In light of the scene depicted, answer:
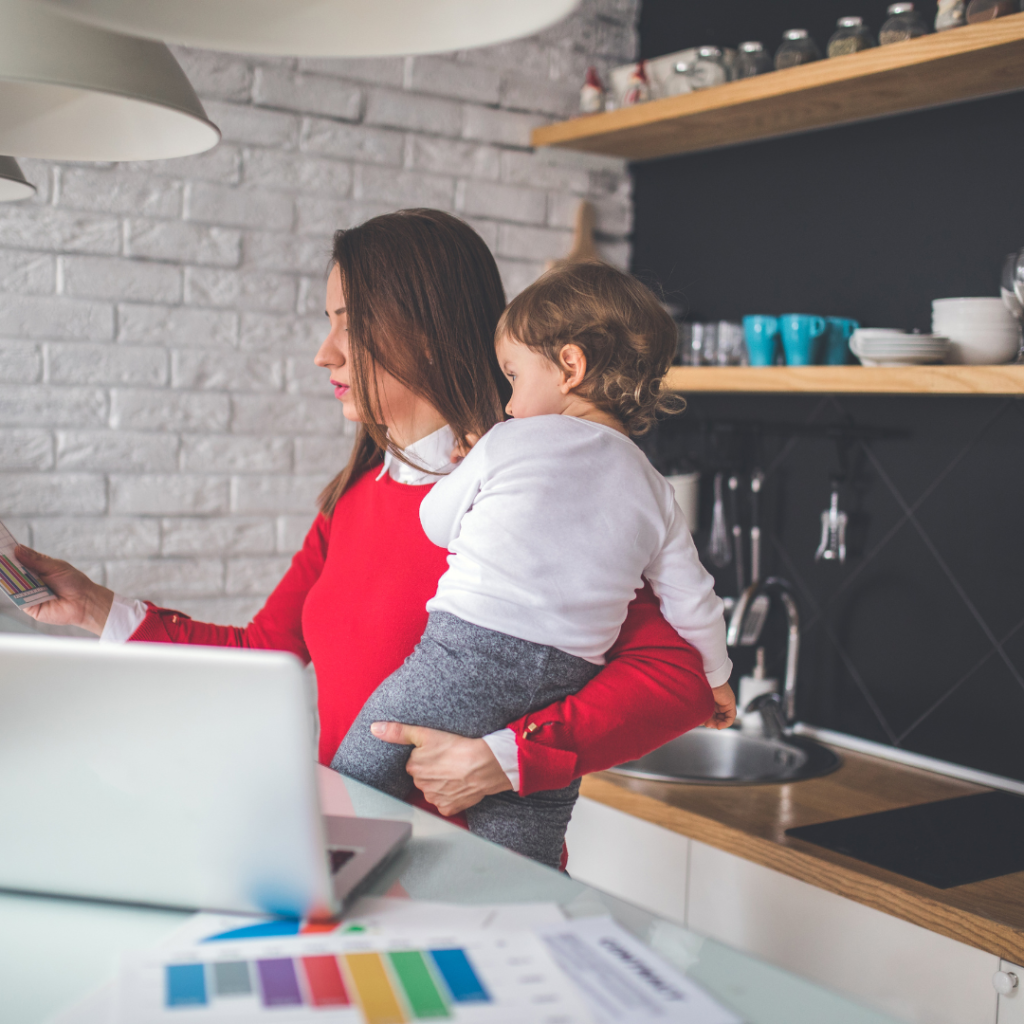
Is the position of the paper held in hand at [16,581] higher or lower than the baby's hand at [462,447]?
lower

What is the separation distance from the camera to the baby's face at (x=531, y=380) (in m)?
1.30

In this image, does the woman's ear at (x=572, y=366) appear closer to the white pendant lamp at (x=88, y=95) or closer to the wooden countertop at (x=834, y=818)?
the white pendant lamp at (x=88, y=95)

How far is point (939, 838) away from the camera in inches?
70.7

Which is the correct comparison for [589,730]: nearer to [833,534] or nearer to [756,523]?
[833,534]

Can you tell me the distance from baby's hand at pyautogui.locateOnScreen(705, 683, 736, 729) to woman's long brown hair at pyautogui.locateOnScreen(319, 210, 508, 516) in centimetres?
45

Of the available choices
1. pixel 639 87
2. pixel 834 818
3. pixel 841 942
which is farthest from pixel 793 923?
pixel 639 87

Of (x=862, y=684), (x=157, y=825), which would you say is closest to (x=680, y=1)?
(x=862, y=684)

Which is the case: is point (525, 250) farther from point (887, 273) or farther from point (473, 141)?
point (887, 273)

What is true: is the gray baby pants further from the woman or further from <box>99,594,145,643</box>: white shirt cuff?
<box>99,594,145,643</box>: white shirt cuff

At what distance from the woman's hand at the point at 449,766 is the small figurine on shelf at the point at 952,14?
60.9 inches

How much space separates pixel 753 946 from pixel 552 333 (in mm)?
1164

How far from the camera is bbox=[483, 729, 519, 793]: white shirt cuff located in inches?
44.3

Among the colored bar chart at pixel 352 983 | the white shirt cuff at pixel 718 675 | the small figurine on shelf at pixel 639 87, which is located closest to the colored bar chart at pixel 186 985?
the colored bar chart at pixel 352 983

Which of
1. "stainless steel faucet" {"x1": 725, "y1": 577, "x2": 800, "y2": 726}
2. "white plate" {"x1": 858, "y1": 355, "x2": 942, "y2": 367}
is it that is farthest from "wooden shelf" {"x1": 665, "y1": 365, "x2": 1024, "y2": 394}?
"stainless steel faucet" {"x1": 725, "y1": 577, "x2": 800, "y2": 726}
